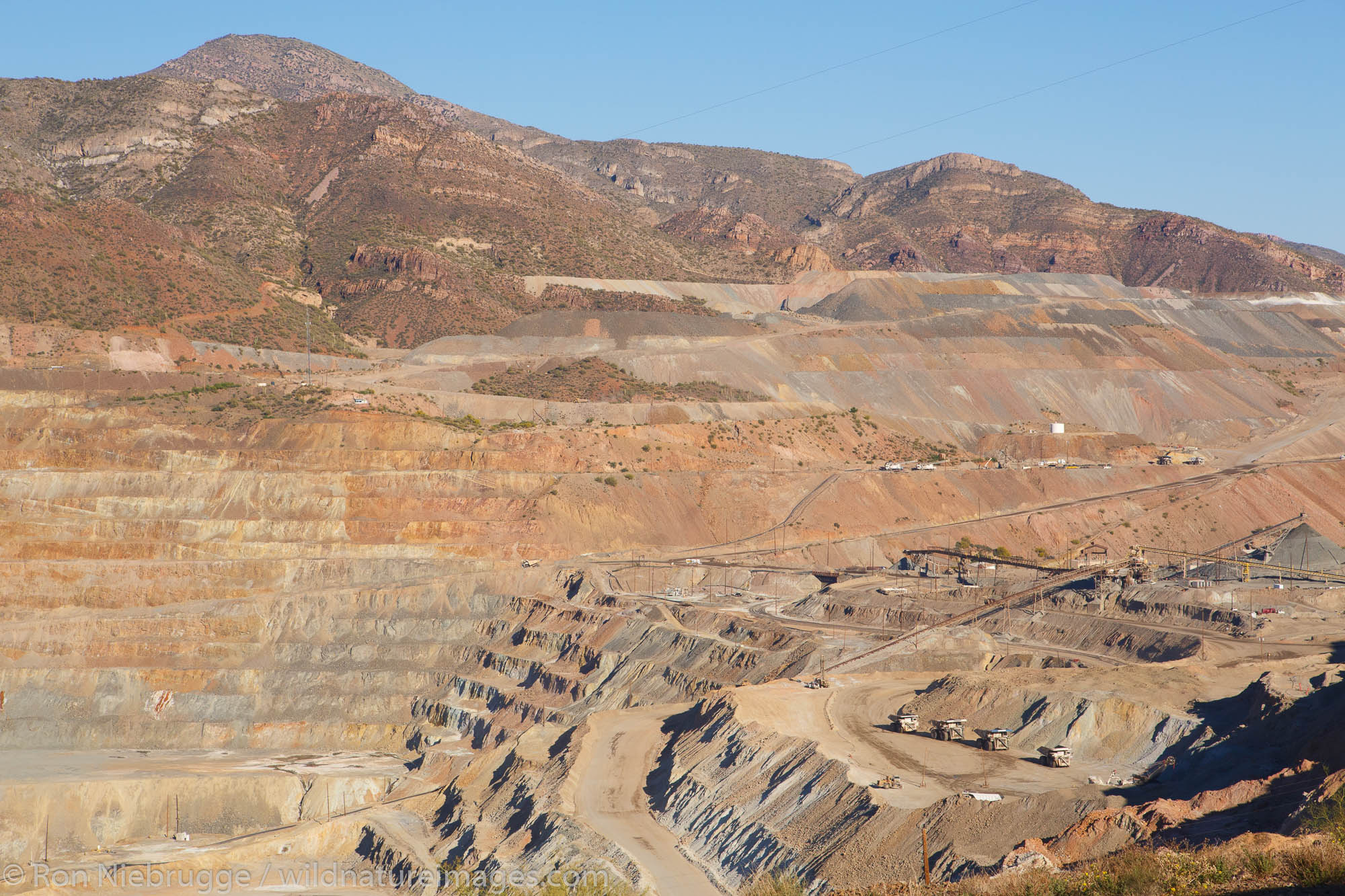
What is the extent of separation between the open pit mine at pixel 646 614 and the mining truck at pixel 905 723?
0.14m

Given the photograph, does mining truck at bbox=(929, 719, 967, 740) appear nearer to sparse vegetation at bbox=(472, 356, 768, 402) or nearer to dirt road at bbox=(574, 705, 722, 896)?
dirt road at bbox=(574, 705, 722, 896)

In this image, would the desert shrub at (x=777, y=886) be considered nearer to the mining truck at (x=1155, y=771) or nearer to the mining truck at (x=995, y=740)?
the mining truck at (x=995, y=740)

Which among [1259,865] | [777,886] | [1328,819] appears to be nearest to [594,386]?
[777,886]

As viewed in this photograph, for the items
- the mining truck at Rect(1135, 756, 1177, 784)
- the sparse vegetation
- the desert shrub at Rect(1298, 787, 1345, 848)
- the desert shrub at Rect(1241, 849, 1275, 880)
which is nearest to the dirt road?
the mining truck at Rect(1135, 756, 1177, 784)

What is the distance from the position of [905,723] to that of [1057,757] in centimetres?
702

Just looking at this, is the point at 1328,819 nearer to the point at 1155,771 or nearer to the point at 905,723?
the point at 1155,771

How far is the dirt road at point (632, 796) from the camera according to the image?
46.3 meters

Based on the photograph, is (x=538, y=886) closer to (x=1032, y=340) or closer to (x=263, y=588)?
(x=263, y=588)

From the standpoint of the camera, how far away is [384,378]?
131625 mm

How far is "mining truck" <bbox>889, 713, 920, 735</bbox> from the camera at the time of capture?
2159 inches

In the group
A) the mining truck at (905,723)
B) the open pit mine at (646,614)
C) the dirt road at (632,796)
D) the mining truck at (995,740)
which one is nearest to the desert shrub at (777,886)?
the open pit mine at (646,614)

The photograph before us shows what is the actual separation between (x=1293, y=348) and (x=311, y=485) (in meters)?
148

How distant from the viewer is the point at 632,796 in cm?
5441

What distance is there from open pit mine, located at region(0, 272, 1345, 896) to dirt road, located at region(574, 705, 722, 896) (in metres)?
0.22
